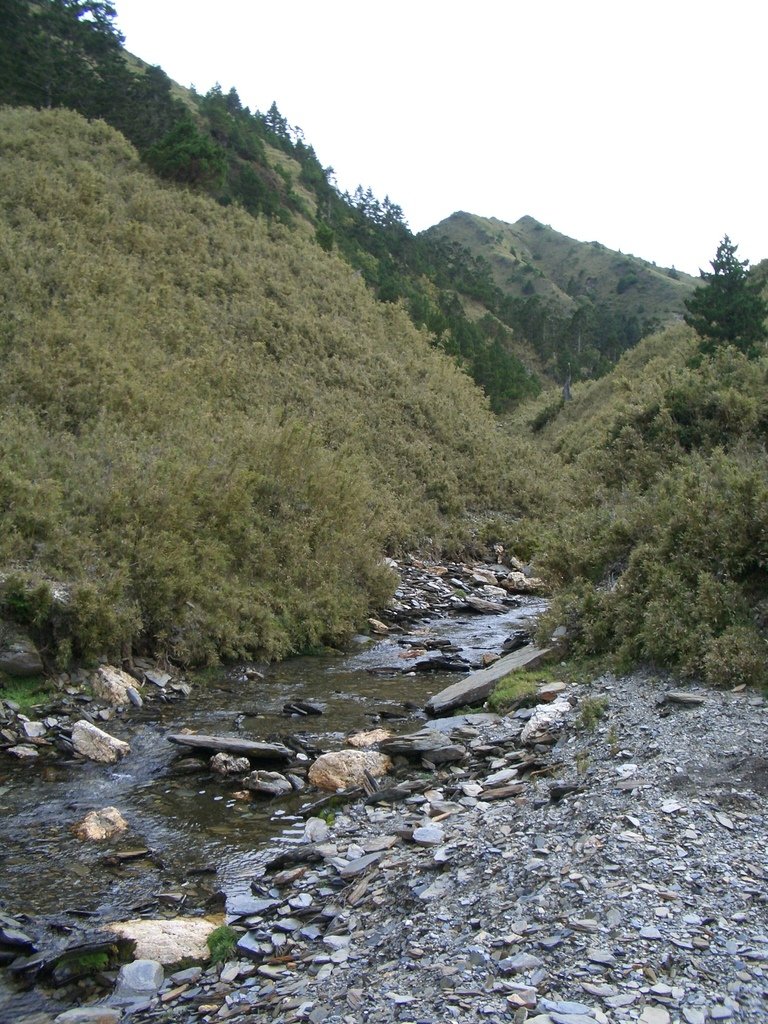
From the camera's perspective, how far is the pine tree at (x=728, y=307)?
34406mm

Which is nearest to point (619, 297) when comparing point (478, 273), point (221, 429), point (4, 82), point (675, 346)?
point (478, 273)

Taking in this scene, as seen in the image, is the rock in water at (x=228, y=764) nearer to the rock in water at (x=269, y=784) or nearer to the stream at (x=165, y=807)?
the stream at (x=165, y=807)

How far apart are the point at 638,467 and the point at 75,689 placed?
1317 cm

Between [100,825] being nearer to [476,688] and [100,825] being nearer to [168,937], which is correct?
[168,937]

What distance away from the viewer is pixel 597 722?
9367mm

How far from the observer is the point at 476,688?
41.3 feet

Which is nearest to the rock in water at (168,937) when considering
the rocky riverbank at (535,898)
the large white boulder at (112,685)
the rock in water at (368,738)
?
the rocky riverbank at (535,898)

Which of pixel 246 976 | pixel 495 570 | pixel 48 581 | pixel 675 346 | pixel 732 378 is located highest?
pixel 675 346

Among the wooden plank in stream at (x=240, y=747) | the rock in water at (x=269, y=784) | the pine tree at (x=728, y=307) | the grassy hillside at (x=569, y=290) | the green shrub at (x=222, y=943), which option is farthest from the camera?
the grassy hillside at (x=569, y=290)

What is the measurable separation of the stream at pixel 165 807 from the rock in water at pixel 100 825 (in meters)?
0.11

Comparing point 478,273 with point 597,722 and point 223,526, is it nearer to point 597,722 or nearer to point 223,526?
point 223,526

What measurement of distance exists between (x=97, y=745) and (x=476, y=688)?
5936 millimetres

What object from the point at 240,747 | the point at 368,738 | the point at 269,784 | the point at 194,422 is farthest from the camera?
the point at 194,422

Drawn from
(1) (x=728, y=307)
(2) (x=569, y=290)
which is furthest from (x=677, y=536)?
(2) (x=569, y=290)
